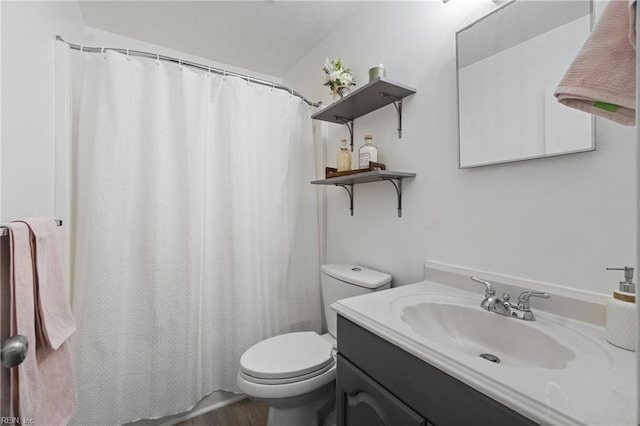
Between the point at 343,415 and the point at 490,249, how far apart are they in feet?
2.65

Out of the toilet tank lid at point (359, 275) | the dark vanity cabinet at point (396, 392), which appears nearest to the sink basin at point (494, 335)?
the dark vanity cabinet at point (396, 392)

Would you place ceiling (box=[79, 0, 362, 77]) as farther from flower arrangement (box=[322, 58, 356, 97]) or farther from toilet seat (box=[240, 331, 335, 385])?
toilet seat (box=[240, 331, 335, 385])

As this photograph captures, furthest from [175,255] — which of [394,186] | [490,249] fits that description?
[490,249]

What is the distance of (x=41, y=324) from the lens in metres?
0.77

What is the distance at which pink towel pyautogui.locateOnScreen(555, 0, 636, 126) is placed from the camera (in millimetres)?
529

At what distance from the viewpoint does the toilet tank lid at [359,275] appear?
53.3 inches

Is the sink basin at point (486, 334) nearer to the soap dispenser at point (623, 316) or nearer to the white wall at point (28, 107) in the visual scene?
the soap dispenser at point (623, 316)

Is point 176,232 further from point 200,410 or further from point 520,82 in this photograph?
point 520,82

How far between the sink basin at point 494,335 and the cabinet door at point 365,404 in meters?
0.20

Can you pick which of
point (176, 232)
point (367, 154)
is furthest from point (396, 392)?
point (176, 232)

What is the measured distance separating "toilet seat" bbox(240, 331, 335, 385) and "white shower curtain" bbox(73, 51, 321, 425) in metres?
0.33

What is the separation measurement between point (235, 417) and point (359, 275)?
1105mm

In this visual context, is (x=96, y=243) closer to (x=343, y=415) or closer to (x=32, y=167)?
(x=32, y=167)

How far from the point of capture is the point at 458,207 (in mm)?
1173
